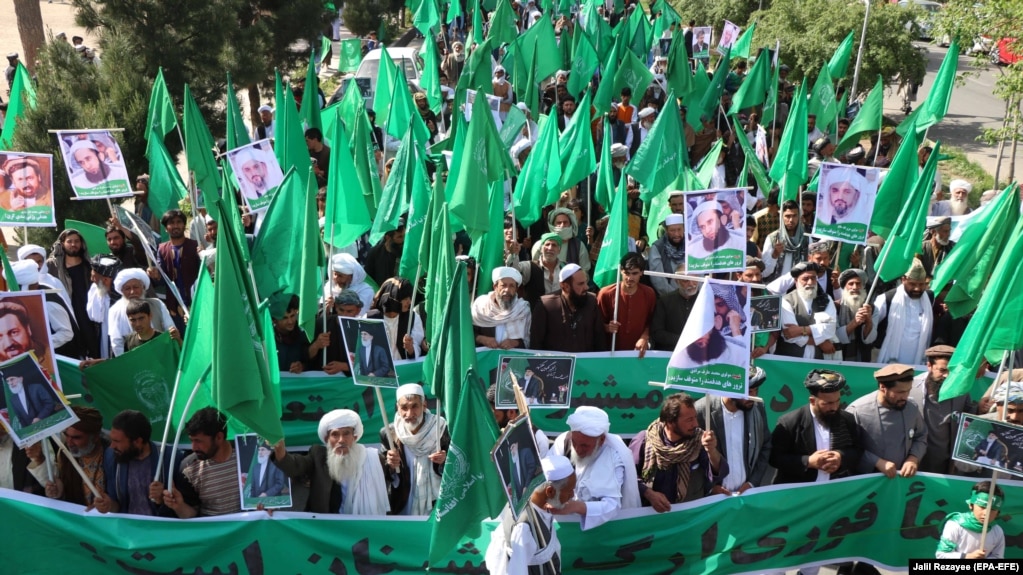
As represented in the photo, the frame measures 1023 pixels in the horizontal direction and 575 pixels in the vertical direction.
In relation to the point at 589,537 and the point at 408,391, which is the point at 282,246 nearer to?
the point at 408,391

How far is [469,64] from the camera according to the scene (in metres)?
13.5

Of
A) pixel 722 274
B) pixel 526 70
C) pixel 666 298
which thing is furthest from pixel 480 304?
pixel 526 70

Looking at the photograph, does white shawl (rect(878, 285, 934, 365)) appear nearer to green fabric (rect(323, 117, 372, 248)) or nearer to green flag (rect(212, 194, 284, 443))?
green fabric (rect(323, 117, 372, 248))

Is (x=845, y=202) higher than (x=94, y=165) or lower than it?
lower

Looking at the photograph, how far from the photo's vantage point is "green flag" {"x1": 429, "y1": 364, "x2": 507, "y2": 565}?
477 cm

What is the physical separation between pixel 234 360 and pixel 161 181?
4.56 metres

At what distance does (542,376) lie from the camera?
238 inches

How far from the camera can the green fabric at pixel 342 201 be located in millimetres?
7883

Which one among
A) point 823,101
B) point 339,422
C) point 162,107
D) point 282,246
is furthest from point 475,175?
point 823,101

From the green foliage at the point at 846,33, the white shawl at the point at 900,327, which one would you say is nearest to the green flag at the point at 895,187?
the white shawl at the point at 900,327

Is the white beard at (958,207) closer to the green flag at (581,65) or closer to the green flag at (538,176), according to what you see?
the green flag at (538,176)

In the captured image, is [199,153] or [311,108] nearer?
[199,153]

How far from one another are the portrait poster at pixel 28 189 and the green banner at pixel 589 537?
11.1 feet

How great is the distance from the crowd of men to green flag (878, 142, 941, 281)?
0.81 feet
